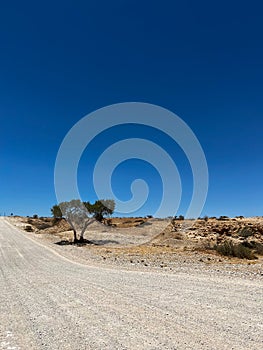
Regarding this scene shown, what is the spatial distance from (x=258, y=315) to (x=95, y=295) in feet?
14.9

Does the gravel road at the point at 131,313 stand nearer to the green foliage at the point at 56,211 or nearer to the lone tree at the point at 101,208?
the lone tree at the point at 101,208

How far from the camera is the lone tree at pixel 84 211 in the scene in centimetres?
3544

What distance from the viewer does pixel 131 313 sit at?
687cm

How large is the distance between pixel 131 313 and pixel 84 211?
96.1ft

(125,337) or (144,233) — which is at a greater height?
(144,233)

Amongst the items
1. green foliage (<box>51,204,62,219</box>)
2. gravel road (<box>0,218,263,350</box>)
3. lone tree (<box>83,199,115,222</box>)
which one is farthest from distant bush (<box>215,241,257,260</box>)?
green foliage (<box>51,204,62,219</box>)

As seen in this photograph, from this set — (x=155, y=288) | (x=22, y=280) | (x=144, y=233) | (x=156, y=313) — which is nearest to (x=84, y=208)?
(x=144, y=233)

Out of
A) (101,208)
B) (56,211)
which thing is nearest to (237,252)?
(101,208)

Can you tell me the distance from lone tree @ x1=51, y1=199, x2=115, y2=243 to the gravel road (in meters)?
23.7

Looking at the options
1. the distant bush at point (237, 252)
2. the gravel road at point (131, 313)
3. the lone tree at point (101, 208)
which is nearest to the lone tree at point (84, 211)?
the lone tree at point (101, 208)

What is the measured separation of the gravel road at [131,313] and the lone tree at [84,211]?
931 inches

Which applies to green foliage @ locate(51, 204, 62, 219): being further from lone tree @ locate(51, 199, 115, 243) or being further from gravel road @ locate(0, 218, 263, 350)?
gravel road @ locate(0, 218, 263, 350)

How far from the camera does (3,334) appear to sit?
229 inches

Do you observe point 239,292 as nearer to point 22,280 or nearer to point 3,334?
point 3,334
